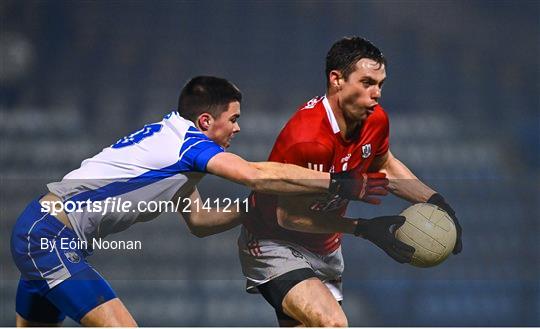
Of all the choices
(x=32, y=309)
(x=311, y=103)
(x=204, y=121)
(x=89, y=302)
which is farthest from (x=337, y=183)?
(x=32, y=309)

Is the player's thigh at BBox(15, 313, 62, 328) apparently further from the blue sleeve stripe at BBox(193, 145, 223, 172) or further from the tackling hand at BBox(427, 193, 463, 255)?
the tackling hand at BBox(427, 193, 463, 255)

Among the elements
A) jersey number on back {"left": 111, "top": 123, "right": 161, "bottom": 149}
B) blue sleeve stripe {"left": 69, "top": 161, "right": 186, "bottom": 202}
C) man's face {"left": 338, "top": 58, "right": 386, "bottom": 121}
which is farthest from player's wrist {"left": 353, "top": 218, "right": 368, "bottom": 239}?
jersey number on back {"left": 111, "top": 123, "right": 161, "bottom": 149}

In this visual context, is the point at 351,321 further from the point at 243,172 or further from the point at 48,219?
the point at 48,219

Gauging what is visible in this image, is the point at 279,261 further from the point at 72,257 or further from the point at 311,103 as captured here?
the point at 72,257

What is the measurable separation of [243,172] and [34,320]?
1.13m

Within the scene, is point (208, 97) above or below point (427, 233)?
above

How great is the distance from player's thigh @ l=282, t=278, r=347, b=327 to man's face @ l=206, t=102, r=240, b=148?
776 mm

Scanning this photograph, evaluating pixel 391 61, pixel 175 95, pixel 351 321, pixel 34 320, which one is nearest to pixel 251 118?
pixel 175 95

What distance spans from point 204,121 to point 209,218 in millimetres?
479

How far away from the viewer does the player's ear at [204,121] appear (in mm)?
4680

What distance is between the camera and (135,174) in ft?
15.0

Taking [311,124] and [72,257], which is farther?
[311,124]

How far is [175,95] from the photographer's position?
511cm

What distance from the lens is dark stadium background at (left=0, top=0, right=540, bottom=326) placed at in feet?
15.9
